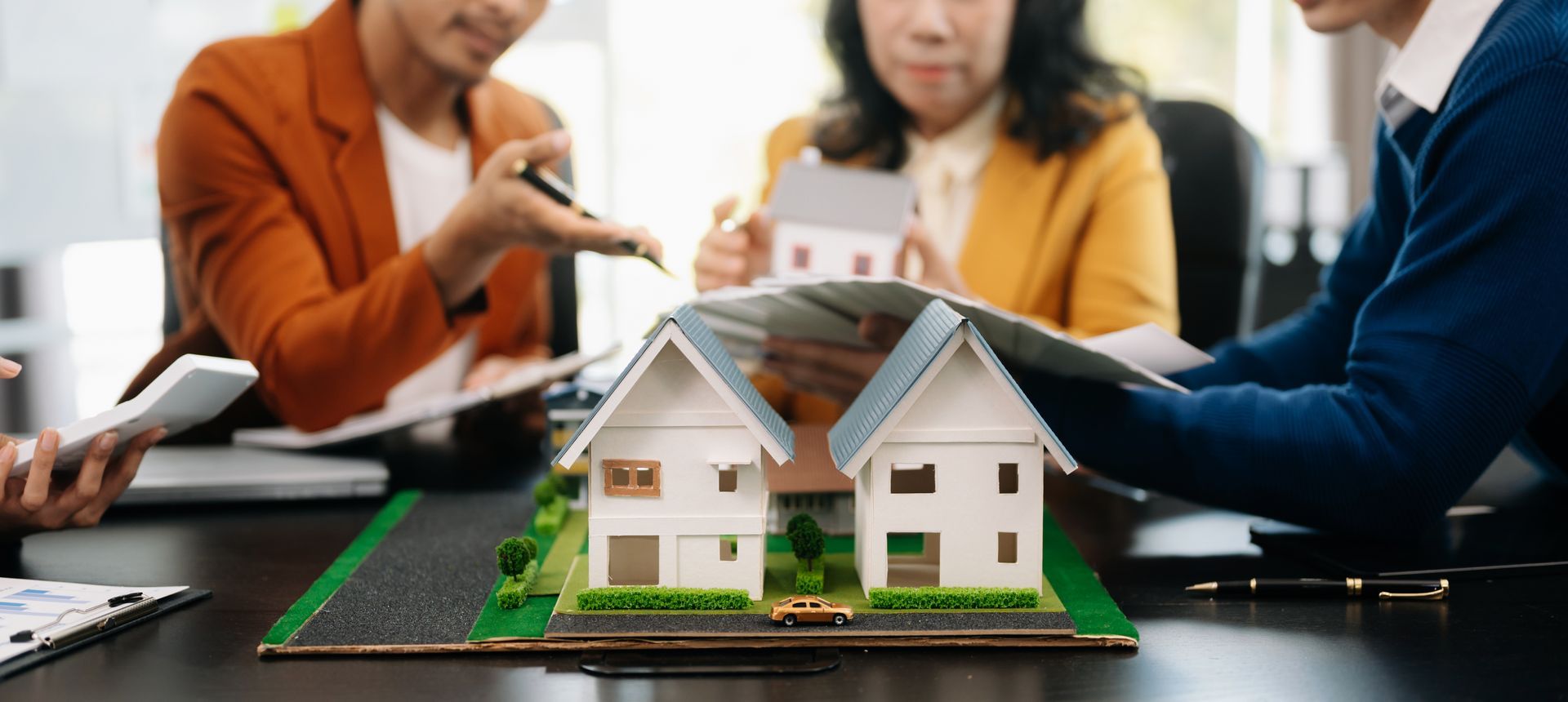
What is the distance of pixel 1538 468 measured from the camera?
4.10ft

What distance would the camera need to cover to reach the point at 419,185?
1.50m

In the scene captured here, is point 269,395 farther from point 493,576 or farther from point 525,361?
point 493,576

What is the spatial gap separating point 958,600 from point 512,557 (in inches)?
12.2

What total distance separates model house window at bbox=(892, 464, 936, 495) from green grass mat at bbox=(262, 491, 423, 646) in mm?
424

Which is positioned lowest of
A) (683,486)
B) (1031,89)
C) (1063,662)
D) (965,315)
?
(1063,662)

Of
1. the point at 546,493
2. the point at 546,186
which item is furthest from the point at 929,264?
the point at 546,493

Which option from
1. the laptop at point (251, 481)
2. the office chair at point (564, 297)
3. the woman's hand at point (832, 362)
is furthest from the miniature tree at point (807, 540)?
the office chair at point (564, 297)

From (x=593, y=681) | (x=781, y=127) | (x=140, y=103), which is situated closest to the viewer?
(x=593, y=681)

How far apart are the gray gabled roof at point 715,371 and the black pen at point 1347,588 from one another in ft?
1.13

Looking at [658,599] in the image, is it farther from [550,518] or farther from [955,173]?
[955,173]

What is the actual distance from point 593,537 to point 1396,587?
22.7 inches

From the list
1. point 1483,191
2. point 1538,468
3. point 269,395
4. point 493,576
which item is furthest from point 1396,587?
point 269,395

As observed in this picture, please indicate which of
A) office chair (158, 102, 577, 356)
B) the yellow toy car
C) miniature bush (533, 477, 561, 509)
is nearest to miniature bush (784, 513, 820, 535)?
the yellow toy car

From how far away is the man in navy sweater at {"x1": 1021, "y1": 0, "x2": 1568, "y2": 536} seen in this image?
0.88 m
